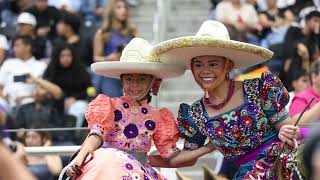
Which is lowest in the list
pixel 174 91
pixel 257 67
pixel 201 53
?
pixel 174 91

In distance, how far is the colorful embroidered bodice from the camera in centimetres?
540

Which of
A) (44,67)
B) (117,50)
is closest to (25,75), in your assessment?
(44,67)

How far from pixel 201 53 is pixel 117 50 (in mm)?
4760

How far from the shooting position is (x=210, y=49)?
213 inches

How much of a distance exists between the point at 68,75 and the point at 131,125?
4935mm

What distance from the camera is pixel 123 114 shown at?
18.2 feet

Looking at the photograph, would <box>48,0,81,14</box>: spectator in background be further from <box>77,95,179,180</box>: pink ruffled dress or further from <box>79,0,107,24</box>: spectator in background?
<box>77,95,179,180</box>: pink ruffled dress

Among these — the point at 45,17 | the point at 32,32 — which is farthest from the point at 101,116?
the point at 45,17

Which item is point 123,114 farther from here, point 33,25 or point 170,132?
point 33,25

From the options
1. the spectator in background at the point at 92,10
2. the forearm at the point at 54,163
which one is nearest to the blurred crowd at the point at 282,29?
the spectator in background at the point at 92,10

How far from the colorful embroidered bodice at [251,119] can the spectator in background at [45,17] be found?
6.40m

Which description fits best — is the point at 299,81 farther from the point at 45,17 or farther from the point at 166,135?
the point at 166,135

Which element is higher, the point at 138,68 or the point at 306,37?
the point at 138,68

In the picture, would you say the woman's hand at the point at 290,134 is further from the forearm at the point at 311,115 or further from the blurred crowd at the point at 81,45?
the blurred crowd at the point at 81,45
